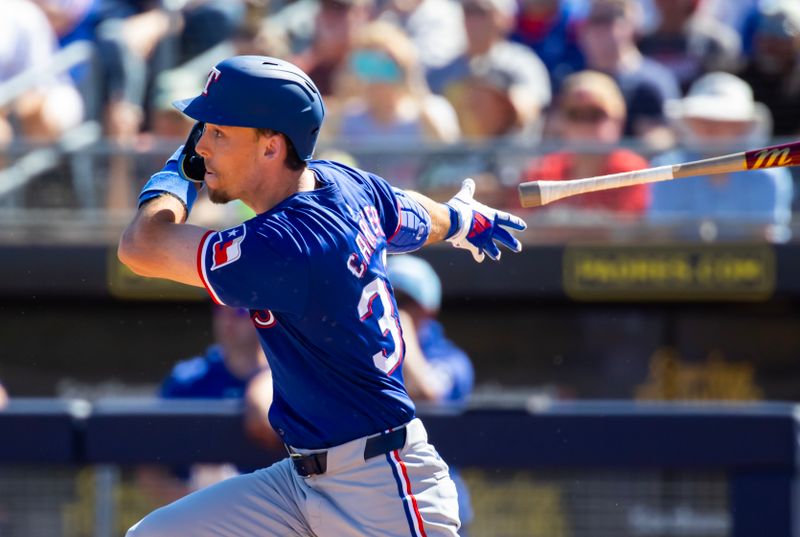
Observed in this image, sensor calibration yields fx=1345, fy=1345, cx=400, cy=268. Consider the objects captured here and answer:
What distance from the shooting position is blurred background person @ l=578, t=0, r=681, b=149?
7.57 metres

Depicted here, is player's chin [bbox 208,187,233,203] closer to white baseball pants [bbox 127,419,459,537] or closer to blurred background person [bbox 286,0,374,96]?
white baseball pants [bbox 127,419,459,537]

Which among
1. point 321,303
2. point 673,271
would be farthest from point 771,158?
point 673,271

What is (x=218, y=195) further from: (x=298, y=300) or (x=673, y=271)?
(x=673, y=271)

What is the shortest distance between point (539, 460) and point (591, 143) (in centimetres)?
212

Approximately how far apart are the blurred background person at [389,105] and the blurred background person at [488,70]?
0.45ft

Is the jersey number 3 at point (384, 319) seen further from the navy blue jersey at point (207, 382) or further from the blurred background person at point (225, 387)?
the navy blue jersey at point (207, 382)

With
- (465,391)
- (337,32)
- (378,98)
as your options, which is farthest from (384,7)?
(465,391)

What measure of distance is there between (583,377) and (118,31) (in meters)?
3.65

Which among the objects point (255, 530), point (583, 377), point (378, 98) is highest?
point (378, 98)

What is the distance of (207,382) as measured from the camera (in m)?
5.90

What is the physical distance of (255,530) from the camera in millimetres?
3523

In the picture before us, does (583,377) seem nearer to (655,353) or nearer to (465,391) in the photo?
(655,353)

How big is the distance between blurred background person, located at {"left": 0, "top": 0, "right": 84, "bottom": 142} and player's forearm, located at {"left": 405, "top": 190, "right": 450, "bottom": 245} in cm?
423

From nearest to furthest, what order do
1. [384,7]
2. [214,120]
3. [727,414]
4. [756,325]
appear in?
1. [214,120]
2. [727,414]
3. [756,325]
4. [384,7]
